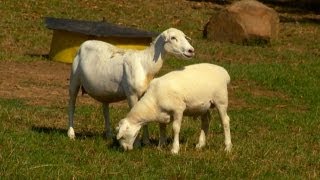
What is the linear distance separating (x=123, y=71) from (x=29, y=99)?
4.25 metres

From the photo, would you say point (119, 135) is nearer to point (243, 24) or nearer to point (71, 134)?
point (71, 134)

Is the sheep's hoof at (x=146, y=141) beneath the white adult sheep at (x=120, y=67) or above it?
beneath

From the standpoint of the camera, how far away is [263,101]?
14578mm

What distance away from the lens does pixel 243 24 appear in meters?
22.4

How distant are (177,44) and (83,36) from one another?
338 inches

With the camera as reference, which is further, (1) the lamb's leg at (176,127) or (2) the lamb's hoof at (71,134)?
(2) the lamb's hoof at (71,134)

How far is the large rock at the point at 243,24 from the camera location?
22.4m

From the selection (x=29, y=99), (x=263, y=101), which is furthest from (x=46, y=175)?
(x=263, y=101)

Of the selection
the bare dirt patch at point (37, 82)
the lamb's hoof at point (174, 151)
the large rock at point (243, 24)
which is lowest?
the large rock at point (243, 24)

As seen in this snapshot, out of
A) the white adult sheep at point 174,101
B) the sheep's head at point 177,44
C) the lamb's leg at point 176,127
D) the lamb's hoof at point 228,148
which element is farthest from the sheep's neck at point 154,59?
the lamb's hoof at point 228,148

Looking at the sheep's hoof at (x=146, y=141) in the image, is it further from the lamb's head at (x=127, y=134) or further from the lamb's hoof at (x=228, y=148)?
the lamb's hoof at (x=228, y=148)

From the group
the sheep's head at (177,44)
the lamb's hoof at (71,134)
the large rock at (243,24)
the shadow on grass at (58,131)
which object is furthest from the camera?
the large rock at (243,24)

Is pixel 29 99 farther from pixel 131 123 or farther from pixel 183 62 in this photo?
pixel 183 62

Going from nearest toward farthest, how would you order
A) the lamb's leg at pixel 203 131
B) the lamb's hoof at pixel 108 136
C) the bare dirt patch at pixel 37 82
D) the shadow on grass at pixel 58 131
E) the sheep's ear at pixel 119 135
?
the sheep's ear at pixel 119 135, the lamb's leg at pixel 203 131, the lamb's hoof at pixel 108 136, the shadow on grass at pixel 58 131, the bare dirt patch at pixel 37 82
